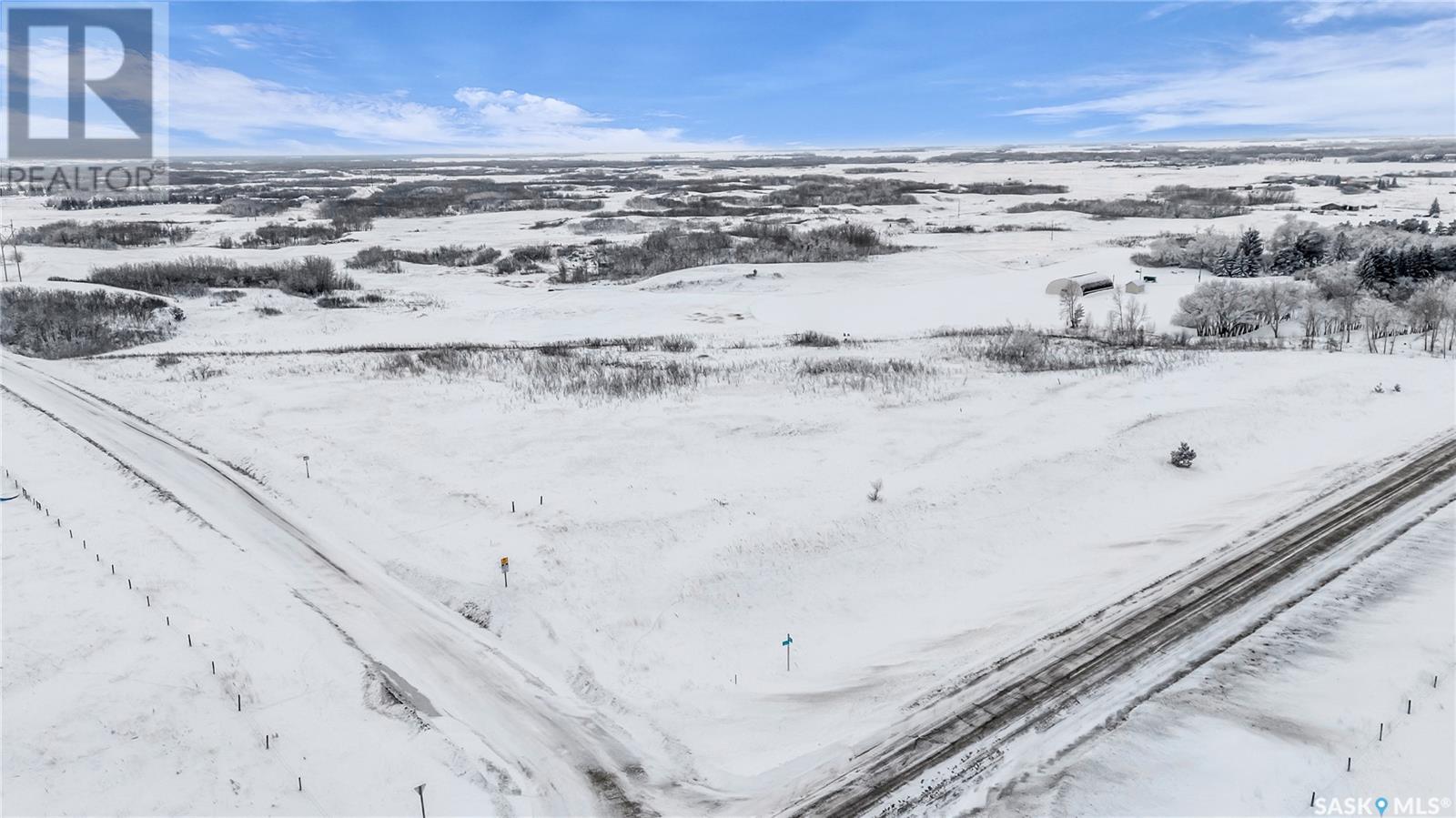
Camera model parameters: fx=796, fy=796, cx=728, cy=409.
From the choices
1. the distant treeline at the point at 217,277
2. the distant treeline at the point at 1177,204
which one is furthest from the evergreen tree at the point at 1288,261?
the distant treeline at the point at 217,277

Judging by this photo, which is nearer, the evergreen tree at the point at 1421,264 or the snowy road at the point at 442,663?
the snowy road at the point at 442,663

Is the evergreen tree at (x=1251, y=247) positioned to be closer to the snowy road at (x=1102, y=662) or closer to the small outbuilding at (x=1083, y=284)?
the small outbuilding at (x=1083, y=284)

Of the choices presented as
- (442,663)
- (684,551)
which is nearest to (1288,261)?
(684,551)

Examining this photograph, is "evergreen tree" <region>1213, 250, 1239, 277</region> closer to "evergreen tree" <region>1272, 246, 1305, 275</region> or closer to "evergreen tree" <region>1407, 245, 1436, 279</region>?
"evergreen tree" <region>1272, 246, 1305, 275</region>

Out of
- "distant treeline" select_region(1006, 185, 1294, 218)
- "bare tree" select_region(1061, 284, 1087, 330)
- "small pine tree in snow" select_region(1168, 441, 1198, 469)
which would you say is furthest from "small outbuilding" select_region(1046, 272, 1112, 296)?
"distant treeline" select_region(1006, 185, 1294, 218)

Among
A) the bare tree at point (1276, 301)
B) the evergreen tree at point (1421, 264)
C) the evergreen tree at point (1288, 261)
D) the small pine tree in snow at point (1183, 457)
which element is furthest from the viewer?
the evergreen tree at point (1288, 261)

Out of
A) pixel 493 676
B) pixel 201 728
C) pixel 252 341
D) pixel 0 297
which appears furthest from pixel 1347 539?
pixel 0 297

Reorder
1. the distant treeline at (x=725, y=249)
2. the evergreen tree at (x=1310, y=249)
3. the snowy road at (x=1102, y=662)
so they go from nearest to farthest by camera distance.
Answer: the snowy road at (x=1102, y=662) < the evergreen tree at (x=1310, y=249) < the distant treeline at (x=725, y=249)
